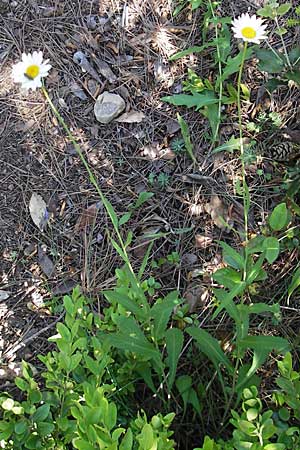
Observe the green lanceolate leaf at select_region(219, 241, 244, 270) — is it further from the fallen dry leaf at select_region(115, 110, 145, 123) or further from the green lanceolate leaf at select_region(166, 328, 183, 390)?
the fallen dry leaf at select_region(115, 110, 145, 123)

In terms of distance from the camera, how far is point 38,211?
1944 mm

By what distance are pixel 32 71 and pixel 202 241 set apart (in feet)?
2.68

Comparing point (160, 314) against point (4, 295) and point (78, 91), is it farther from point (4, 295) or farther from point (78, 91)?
point (78, 91)

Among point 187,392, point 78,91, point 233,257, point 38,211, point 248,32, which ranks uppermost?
point 248,32

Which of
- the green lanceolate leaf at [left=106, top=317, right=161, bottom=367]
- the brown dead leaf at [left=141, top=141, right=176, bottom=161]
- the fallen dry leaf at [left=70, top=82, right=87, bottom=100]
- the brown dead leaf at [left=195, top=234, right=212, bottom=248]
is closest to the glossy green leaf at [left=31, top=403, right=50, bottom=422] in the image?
the green lanceolate leaf at [left=106, top=317, right=161, bottom=367]

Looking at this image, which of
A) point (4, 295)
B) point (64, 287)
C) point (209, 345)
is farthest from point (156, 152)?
point (209, 345)

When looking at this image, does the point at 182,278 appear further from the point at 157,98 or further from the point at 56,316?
the point at 157,98

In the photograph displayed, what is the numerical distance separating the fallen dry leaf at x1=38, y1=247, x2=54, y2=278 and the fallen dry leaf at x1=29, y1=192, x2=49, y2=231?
0.28ft

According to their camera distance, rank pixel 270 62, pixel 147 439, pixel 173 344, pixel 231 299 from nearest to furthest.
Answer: pixel 147 439 → pixel 231 299 → pixel 173 344 → pixel 270 62

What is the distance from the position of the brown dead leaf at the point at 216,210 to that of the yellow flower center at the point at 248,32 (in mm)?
670

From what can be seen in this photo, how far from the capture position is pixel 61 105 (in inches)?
81.7

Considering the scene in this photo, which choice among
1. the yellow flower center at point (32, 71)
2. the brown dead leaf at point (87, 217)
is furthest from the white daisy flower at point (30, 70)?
the brown dead leaf at point (87, 217)

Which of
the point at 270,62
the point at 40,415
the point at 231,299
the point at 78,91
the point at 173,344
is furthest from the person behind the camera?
the point at 78,91

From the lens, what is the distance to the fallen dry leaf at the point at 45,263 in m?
1.86
